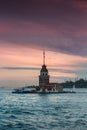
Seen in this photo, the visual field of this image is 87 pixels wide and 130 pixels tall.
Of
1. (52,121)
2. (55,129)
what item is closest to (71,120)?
(52,121)

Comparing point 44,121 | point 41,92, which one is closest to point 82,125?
point 44,121

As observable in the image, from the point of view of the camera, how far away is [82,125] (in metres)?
45.6

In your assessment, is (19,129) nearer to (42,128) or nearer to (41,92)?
(42,128)

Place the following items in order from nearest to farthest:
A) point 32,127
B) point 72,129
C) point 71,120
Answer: point 72,129 < point 32,127 < point 71,120

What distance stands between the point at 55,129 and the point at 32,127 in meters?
3.15

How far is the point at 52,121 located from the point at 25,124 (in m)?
4.01

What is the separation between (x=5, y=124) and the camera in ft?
157

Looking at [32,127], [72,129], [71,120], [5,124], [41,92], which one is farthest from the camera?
[41,92]

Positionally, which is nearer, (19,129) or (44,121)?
(19,129)

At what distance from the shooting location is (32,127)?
147ft

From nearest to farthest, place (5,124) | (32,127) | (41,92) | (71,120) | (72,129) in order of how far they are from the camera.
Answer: (72,129), (32,127), (5,124), (71,120), (41,92)

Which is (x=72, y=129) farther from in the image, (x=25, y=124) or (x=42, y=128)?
(x=25, y=124)

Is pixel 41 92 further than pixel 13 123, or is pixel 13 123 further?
pixel 41 92

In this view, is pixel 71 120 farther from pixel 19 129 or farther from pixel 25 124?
pixel 19 129
